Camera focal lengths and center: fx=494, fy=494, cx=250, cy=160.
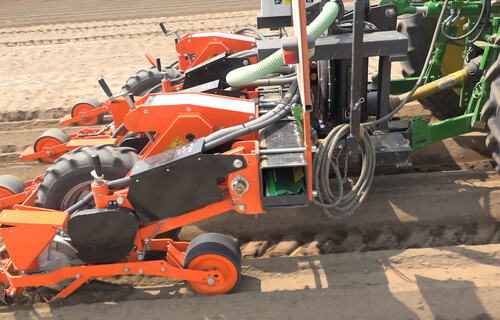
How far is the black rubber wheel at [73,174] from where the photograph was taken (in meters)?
3.33

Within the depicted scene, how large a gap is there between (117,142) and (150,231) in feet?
4.25

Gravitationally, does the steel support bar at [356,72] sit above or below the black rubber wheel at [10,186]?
above

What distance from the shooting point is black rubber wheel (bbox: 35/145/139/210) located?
3.33 meters

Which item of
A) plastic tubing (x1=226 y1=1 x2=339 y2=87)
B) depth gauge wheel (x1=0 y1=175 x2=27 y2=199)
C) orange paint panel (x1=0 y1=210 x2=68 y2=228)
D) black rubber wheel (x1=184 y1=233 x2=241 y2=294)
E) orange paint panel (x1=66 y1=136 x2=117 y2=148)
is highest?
plastic tubing (x1=226 y1=1 x2=339 y2=87)

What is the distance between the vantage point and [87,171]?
11.0ft

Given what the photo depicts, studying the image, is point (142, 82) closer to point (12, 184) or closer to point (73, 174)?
point (12, 184)

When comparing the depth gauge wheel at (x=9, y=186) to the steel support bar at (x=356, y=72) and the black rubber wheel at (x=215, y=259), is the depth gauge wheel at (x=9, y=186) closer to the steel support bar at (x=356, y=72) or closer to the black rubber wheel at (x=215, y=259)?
the black rubber wheel at (x=215, y=259)

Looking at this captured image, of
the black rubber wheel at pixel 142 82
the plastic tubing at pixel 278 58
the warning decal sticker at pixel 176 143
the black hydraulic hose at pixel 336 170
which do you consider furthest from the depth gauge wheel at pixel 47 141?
the black hydraulic hose at pixel 336 170

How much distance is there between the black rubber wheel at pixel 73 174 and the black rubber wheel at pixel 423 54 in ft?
11.1

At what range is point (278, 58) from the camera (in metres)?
3.00

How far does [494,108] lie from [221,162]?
6.97 ft

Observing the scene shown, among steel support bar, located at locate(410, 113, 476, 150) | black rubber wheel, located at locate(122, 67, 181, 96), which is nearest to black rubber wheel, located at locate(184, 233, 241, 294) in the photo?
steel support bar, located at locate(410, 113, 476, 150)

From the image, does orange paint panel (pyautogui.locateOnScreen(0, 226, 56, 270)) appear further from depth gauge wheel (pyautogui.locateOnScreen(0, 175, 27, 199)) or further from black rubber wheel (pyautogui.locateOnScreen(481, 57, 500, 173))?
black rubber wheel (pyautogui.locateOnScreen(481, 57, 500, 173))

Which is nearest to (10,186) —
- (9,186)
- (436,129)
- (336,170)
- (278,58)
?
(9,186)
